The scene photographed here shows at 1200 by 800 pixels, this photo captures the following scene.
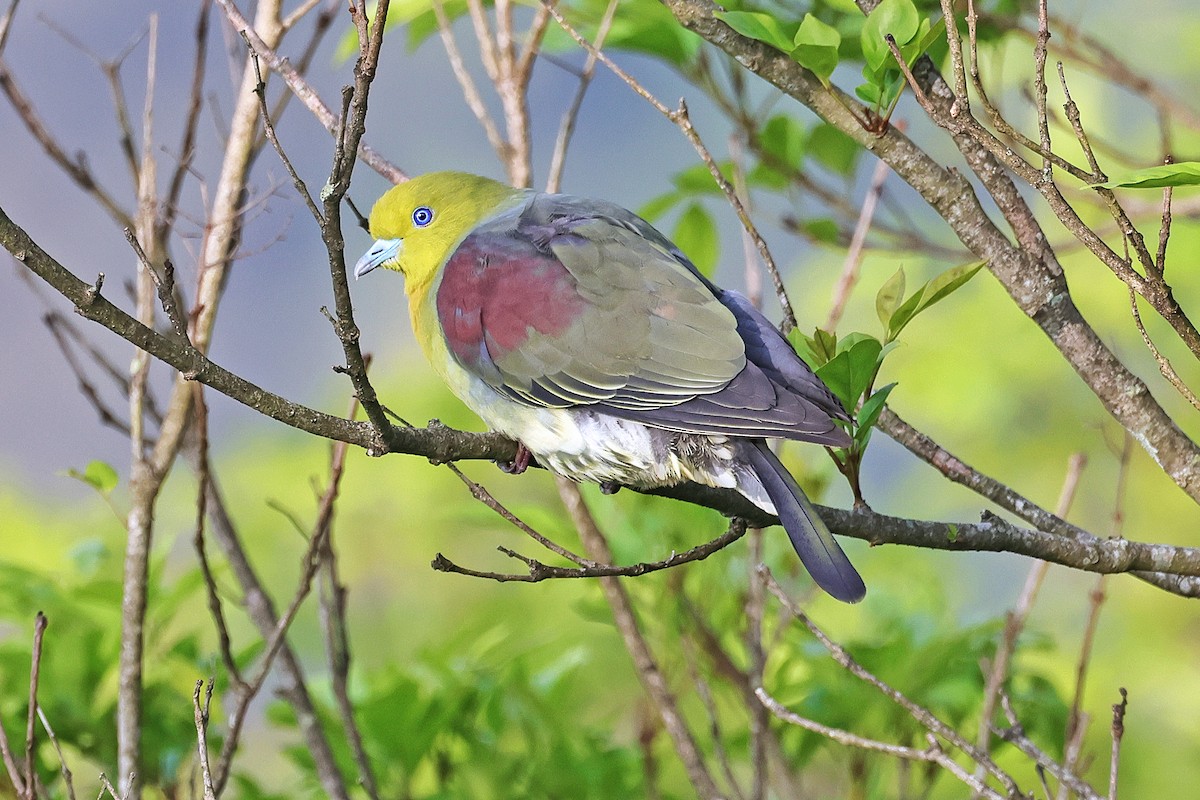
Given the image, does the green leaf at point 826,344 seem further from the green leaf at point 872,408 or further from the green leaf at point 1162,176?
the green leaf at point 1162,176

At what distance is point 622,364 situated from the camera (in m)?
1.63

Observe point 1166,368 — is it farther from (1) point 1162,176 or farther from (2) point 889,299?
(2) point 889,299

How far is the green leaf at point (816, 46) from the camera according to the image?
4.52 ft

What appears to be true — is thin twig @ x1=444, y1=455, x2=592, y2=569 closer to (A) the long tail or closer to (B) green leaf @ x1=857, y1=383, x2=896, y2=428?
(A) the long tail

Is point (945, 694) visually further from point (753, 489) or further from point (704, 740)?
point (704, 740)

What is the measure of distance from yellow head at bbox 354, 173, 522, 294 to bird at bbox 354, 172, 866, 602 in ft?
0.61

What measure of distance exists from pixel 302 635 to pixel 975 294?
7.36 ft

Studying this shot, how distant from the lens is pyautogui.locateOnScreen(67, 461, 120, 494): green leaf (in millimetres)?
1678

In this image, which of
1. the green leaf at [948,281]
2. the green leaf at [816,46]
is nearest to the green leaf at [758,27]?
the green leaf at [816,46]

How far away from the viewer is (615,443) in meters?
→ 1.62

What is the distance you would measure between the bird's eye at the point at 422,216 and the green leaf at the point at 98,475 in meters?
0.69

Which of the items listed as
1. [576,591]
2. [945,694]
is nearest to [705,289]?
[945,694]

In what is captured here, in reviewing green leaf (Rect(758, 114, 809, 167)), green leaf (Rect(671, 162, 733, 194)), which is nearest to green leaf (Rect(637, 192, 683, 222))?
green leaf (Rect(671, 162, 733, 194))

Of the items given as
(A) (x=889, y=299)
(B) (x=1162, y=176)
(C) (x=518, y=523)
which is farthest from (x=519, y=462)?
(B) (x=1162, y=176)
